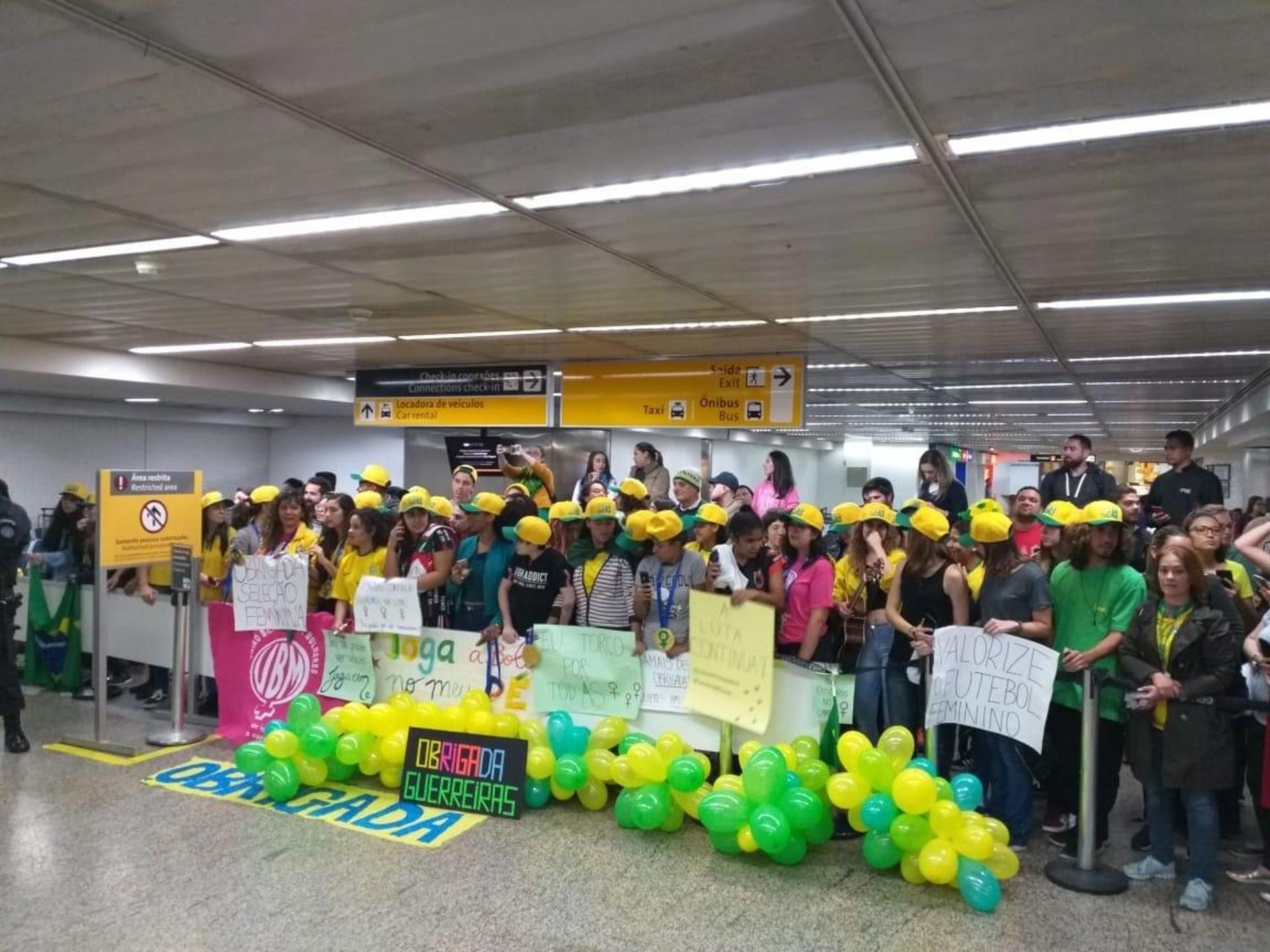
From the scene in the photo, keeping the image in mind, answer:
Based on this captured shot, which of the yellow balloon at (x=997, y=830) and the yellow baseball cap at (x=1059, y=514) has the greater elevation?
the yellow baseball cap at (x=1059, y=514)

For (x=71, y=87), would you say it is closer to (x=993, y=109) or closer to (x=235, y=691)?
(x=993, y=109)

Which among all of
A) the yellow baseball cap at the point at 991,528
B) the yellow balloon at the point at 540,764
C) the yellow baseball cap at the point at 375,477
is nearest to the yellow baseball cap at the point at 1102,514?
the yellow baseball cap at the point at 991,528

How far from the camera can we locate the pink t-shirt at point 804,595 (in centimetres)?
493

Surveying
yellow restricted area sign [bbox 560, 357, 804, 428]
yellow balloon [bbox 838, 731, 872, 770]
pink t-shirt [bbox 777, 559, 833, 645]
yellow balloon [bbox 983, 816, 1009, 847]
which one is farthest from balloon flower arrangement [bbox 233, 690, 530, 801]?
yellow restricted area sign [bbox 560, 357, 804, 428]

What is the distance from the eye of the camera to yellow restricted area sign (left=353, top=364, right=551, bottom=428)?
972cm

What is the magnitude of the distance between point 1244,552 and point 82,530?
8.97 metres

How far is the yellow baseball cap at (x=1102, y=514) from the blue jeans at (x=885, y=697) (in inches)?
45.7

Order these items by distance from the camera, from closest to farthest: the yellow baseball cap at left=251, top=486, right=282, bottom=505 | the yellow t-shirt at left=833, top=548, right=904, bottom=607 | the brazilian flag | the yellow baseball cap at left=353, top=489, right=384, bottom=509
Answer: the yellow t-shirt at left=833, top=548, right=904, bottom=607 < the yellow baseball cap at left=353, top=489, right=384, bottom=509 < the yellow baseball cap at left=251, top=486, right=282, bottom=505 < the brazilian flag

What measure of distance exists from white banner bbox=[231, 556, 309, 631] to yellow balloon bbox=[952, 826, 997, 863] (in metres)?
4.25

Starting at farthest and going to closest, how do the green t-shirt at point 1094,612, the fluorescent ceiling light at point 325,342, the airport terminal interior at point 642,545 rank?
the fluorescent ceiling light at point 325,342, the green t-shirt at point 1094,612, the airport terminal interior at point 642,545

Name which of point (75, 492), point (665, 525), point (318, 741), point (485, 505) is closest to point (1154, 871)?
point (665, 525)

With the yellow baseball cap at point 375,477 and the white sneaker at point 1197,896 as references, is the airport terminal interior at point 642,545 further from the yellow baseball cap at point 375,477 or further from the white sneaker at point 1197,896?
the yellow baseball cap at point 375,477

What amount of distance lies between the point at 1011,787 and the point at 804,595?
4.68 feet

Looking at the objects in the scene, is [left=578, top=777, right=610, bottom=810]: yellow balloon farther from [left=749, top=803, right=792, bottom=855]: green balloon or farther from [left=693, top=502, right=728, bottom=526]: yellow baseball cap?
[left=693, top=502, right=728, bottom=526]: yellow baseball cap
